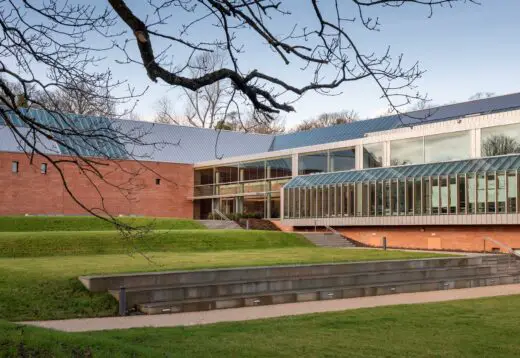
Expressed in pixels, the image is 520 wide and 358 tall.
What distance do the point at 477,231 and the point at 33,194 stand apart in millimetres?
28837

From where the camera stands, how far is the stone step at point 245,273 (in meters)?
16.7

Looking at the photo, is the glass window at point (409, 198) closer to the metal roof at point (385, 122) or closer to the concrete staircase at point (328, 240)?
the metal roof at point (385, 122)

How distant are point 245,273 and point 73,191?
1198 inches

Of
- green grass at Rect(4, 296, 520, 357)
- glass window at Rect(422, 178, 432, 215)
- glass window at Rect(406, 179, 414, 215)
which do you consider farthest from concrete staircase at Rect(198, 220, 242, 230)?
green grass at Rect(4, 296, 520, 357)

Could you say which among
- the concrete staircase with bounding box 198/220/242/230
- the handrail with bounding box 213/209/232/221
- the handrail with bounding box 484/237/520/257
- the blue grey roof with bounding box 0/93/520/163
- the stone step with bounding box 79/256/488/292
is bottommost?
the stone step with bounding box 79/256/488/292

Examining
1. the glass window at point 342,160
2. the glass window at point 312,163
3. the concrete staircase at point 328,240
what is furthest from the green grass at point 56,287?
the glass window at point 312,163

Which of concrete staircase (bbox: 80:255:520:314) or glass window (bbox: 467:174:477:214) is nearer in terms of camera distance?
concrete staircase (bbox: 80:255:520:314)

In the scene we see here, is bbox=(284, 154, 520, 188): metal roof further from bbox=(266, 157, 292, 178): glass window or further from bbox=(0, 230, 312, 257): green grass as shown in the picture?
bbox=(0, 230, 312, 257): green grass

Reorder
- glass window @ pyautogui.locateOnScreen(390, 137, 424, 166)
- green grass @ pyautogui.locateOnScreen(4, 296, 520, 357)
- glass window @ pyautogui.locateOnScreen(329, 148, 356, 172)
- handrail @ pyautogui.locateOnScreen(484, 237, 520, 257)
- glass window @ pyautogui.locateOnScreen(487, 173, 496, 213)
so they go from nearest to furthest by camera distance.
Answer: green grass @ pyautogui.locateOnScreen(4, 296, 520, 357) → handrail @ pyautogui.locateOnScreen(484, 237, 520, 257) → glass window @ pyautogui.locateOnScreen(487, 173, 496, 213) → glass window @ pyautogui.locateOnScreen(390, 137, 424, 166) → glass window @ pyautogui.locateOnScreen(329, 148, 356, 172)

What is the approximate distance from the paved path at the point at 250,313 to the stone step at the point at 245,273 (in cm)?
171

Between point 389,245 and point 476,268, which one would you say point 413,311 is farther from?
point 389,245

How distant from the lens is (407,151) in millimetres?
37375

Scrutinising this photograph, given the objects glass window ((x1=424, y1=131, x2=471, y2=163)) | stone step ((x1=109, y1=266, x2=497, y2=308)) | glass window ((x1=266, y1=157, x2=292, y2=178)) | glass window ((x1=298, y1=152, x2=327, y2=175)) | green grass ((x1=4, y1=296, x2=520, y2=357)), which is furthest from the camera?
glass window ((x1=266, y1=157, x2=292, y2=178))

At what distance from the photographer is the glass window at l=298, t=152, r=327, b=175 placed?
4369cm
